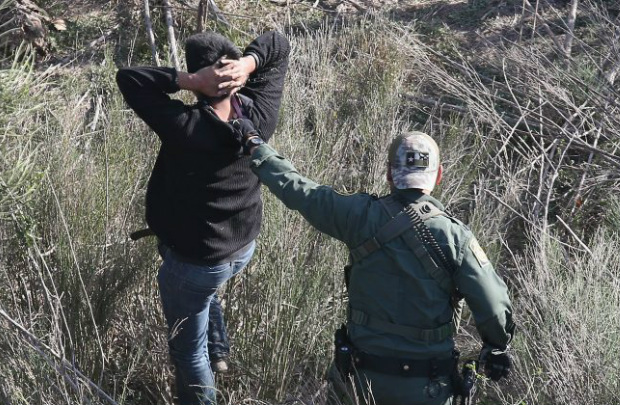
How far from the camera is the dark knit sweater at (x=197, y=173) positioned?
3.09 metres

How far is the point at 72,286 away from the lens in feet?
12.2

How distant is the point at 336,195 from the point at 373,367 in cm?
60

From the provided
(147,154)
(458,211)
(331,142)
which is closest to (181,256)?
(147,154)

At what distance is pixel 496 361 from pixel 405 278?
42 centimetres

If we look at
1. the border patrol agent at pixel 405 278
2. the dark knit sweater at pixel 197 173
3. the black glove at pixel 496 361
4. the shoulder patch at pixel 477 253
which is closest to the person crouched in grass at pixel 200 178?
the dark knit sweater at pixel 197 173

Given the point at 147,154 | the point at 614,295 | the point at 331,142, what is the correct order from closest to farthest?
the point at 614,295, the point at 147,154, the point at 331,142

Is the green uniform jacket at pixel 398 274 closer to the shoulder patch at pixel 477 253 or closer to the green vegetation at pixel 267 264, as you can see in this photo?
the shoulder patch at pixel 477 253

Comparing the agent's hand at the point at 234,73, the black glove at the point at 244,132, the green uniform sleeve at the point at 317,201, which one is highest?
the agent's hand at the point at 234,73

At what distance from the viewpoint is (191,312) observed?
3311mm

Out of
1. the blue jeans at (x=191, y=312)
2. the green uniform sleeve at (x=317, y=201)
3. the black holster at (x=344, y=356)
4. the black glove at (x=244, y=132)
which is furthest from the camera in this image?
the blue jeans at (x=191, y=312)

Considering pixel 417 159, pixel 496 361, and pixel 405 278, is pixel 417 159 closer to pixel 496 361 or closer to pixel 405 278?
pixel 405 278

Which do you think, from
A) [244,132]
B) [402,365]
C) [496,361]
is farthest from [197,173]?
[496,361]

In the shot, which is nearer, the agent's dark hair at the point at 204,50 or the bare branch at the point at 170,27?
the agent's dark hair at the point at 204,50

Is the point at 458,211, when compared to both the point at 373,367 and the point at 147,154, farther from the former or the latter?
the point at 373,367
